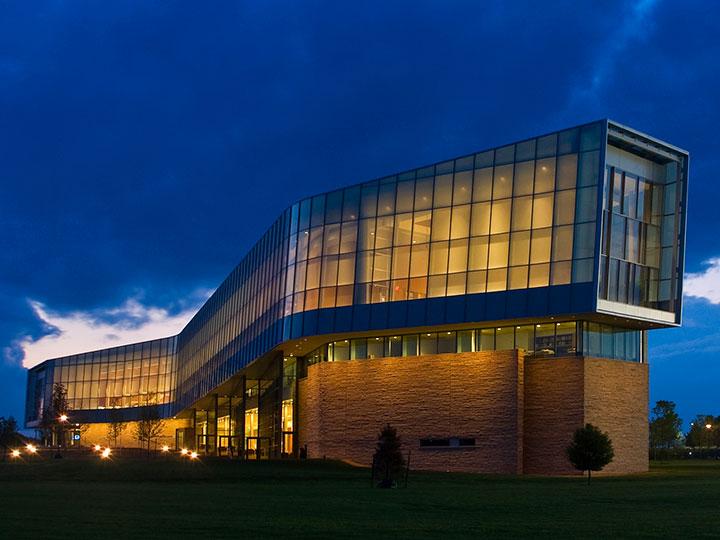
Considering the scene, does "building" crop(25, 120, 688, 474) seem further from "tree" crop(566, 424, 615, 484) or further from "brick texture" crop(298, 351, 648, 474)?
"tree" crop(566, 424, 615, 484)

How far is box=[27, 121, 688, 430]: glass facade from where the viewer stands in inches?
1858

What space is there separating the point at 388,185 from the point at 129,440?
83.0m

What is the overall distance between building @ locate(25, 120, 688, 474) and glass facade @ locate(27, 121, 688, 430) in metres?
0.08

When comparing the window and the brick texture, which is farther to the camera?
the window

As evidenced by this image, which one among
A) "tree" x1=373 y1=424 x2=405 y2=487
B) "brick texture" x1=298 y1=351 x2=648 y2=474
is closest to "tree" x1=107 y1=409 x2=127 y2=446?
"brick texture" x1=298 y1=351 x2=648 y2=474

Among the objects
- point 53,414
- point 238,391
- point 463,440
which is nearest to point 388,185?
point 463,440

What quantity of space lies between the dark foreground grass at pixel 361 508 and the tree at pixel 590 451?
42.0 inches

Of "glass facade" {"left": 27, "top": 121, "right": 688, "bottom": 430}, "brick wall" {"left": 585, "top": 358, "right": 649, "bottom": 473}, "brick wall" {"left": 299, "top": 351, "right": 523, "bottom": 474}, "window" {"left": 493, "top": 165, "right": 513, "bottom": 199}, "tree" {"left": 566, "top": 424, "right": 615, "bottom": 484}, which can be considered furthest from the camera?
"window" {"left": 493, "top": 165, "right": 513, "bottom": 199}

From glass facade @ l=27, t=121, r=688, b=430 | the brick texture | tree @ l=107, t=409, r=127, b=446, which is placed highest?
glass facade @ l=27, t=121, r=688, b=430

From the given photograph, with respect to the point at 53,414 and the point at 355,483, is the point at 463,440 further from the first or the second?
the point at 53,414

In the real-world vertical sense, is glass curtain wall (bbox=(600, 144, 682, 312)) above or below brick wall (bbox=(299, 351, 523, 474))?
above

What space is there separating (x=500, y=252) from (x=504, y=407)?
785cm

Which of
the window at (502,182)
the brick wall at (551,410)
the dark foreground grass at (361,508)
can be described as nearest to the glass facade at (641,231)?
the brick wall at (551,410)

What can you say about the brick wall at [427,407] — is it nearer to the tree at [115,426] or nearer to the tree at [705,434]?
the tree at [115,426]
